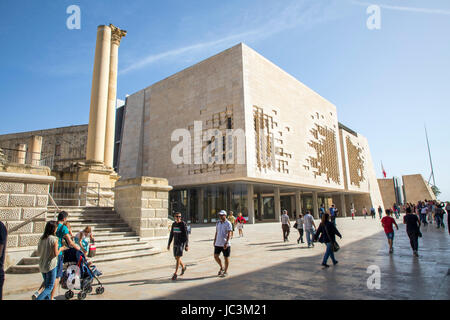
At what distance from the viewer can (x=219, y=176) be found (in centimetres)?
2984

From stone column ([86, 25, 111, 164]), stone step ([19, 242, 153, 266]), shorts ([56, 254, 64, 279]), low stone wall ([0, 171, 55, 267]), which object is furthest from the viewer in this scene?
stone column ([86, 25, 111, 164])

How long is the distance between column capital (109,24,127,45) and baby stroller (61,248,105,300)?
2084 cm

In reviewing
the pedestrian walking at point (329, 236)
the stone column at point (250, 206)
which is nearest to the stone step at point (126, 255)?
the pedestrian walking at point (329, 236)

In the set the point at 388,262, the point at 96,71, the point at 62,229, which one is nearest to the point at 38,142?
the point at 96,71

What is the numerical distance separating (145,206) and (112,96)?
13361 millimetres

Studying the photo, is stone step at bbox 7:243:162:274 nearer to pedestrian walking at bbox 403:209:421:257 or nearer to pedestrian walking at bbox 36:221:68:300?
pedestrian walking at bbox 36:221:68:300

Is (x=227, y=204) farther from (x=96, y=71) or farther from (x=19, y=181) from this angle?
(x=19, y=181)

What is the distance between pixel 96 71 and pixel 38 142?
12.7 m

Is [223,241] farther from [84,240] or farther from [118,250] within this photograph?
[118,250]

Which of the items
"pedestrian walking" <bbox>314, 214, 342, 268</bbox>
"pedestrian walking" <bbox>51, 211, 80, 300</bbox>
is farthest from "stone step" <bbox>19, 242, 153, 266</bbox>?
"pedestrian walking" <bbox>314, 214, 342, 268</bbox>

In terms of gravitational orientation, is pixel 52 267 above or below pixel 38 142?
below

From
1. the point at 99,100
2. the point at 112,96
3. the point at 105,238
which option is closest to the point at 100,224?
the point at 105,238

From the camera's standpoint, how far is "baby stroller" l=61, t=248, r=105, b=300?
5.27 meters

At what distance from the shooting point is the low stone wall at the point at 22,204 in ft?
26.1
